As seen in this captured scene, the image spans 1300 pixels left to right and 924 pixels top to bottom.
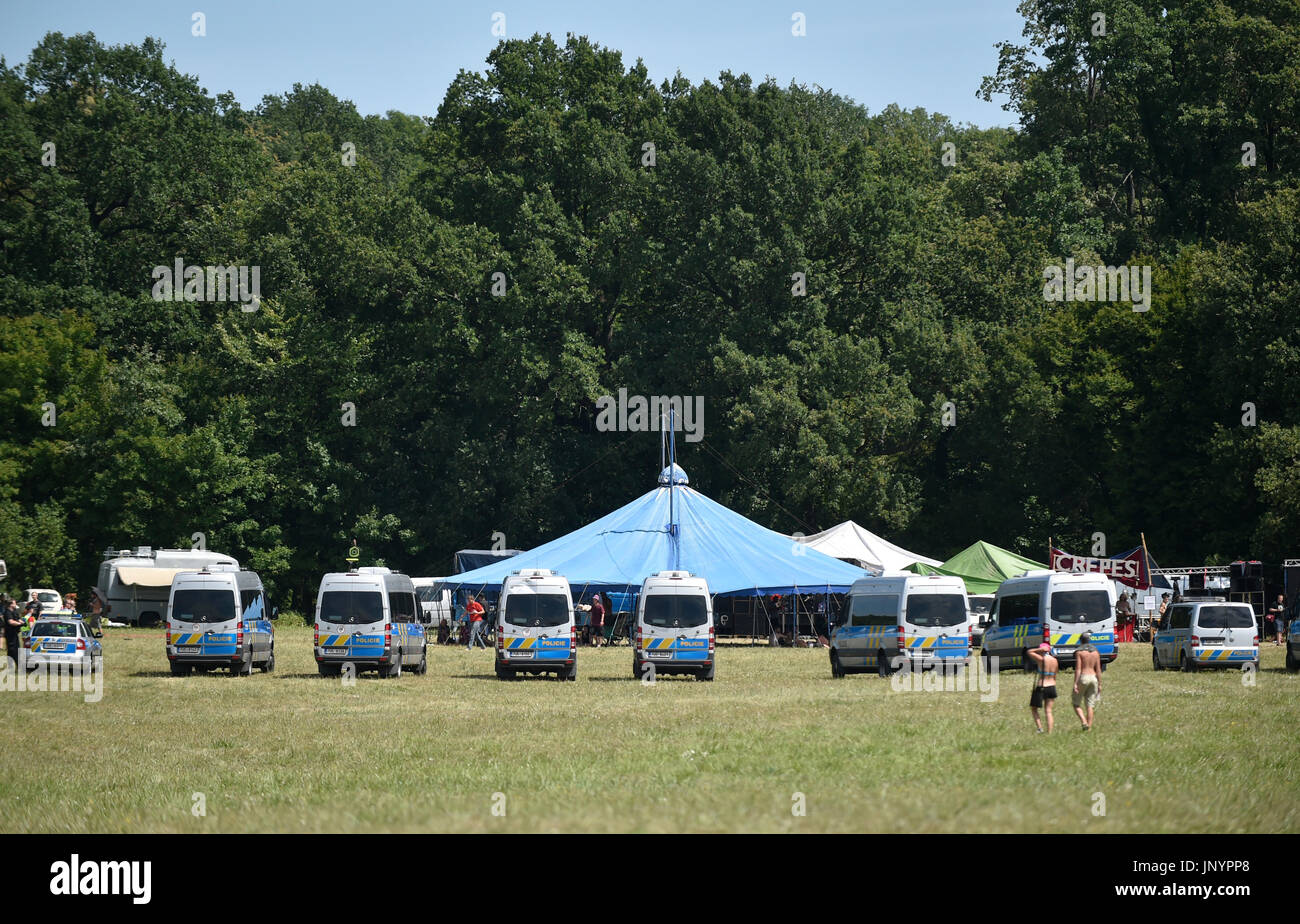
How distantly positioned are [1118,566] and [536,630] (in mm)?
22326

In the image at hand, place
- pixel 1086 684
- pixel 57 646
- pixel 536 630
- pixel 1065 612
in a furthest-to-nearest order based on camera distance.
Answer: pixel 536 630, pixel 1065 612, pixel 57 646, pixel 1086 684

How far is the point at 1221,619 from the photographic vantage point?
3409 centimetres

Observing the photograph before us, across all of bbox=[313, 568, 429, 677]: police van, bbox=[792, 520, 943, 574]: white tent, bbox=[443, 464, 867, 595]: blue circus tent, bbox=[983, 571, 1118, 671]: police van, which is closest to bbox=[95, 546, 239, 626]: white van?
Answer: bbox=[443, 464, 867, 595]: blue circus tent

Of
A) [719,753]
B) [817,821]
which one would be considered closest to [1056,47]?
[719,753]

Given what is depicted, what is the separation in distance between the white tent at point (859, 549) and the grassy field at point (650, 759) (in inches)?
961

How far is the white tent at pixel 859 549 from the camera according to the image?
56.8 metres

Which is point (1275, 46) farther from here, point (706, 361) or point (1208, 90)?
point (706, 361)

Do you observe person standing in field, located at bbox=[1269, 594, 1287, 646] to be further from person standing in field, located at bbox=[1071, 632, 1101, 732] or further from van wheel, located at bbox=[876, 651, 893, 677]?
person standing in field, located at bbox=[1071, 632, 1101, 732]

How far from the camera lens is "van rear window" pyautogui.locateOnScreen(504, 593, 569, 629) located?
35062mm

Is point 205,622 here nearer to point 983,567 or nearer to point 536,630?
point 536,630

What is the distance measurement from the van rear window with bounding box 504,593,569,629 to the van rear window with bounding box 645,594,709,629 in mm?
1937

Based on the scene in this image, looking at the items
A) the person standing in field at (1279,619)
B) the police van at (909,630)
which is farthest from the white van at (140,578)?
the person standing in field at (1279,619)

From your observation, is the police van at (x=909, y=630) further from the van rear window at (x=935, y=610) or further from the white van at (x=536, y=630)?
the white van at (x=536, y=630)

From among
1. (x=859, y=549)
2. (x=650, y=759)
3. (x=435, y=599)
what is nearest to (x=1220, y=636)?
(x=650, y=759)
